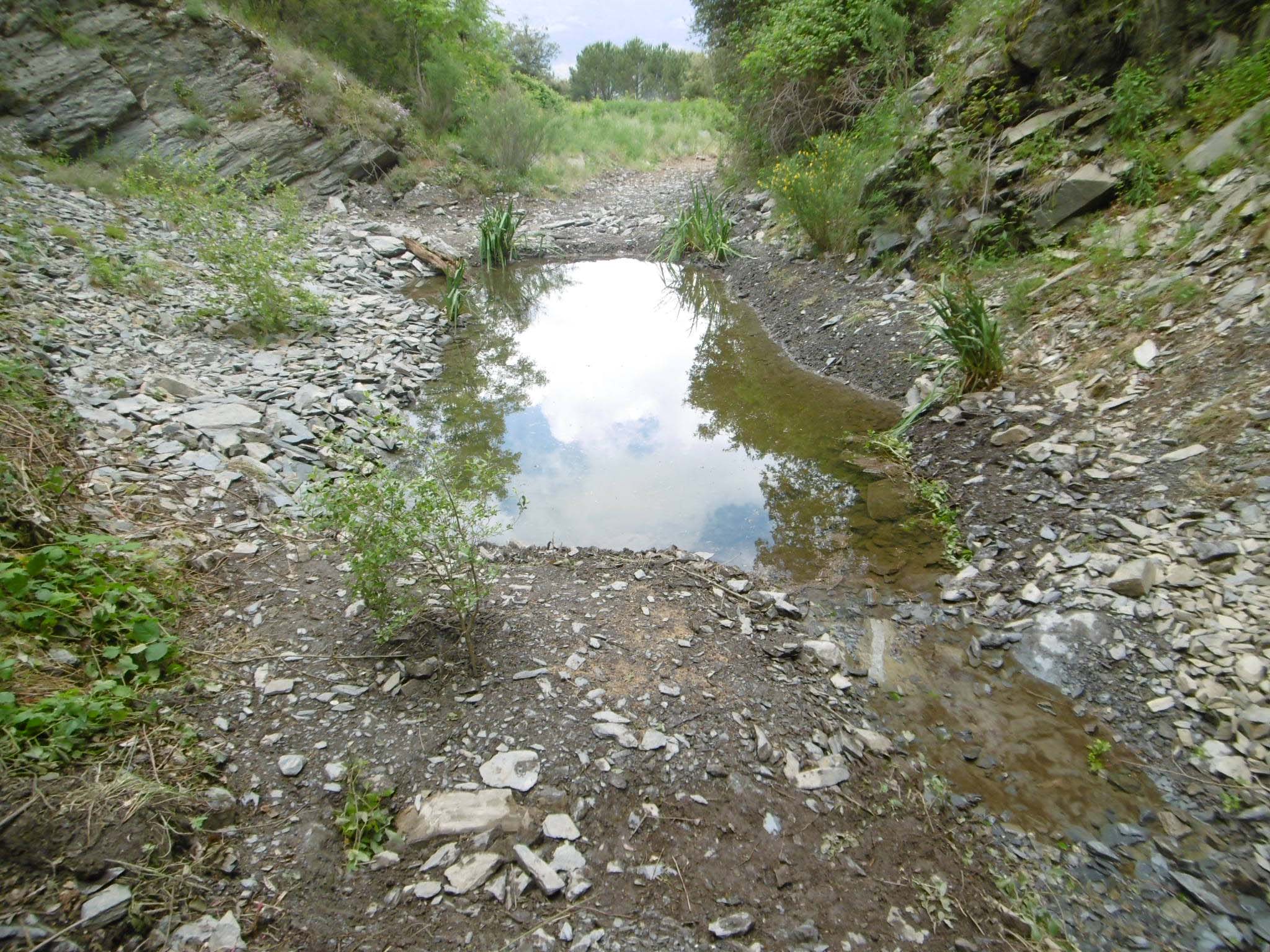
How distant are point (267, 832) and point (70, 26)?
1430 centimetres

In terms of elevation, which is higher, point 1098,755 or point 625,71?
point 625,71

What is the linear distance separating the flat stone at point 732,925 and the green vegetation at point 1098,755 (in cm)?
158

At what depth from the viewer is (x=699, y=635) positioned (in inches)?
127

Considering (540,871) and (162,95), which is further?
(162,95)

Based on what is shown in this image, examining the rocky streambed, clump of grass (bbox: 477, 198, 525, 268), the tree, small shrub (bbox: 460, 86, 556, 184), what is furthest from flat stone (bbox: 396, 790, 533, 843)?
the tree

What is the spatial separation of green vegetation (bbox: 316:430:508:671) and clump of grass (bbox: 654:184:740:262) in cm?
850

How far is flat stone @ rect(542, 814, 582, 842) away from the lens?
2178 millimetres

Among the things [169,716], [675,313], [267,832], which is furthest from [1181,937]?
[675,313]

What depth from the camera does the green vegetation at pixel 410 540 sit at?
2.68 meters

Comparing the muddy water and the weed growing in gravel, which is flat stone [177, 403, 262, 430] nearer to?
the muddy water

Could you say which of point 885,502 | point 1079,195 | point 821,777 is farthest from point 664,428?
point 1079,195

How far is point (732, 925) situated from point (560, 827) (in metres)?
0.63

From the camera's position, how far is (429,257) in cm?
1020

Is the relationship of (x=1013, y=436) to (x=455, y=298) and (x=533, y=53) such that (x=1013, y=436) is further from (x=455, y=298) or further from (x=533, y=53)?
(x=533, y=53)
